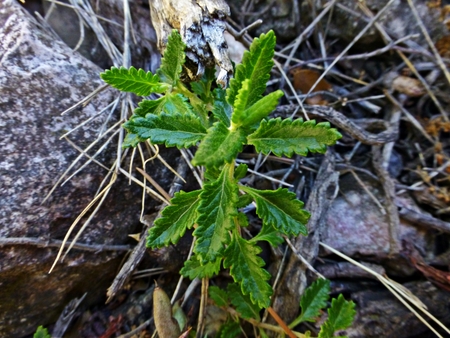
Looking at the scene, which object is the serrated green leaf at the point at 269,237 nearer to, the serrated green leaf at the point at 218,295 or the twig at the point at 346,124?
the serrated green leaf at the point at 218,295

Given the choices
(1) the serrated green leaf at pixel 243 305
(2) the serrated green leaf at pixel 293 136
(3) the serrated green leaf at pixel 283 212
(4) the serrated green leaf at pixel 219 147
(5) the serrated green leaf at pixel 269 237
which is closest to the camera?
(4) the serrated green leaf at pixel 219 147

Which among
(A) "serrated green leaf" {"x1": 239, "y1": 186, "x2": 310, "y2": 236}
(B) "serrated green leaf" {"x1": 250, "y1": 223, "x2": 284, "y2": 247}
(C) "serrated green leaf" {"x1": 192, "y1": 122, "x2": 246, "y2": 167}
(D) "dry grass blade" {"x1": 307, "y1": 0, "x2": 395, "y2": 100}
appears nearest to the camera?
(C) "serrated green leaf" {"x1": 192, "y1": 122, "x2": 246, "y2": 167}

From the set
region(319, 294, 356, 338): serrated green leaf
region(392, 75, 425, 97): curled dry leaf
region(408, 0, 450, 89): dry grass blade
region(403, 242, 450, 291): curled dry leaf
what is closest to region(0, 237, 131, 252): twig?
region(319, 294, 356, 338): serrated green leaf

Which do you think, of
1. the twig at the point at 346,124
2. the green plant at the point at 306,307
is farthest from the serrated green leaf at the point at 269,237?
the twig at the point at 346,124

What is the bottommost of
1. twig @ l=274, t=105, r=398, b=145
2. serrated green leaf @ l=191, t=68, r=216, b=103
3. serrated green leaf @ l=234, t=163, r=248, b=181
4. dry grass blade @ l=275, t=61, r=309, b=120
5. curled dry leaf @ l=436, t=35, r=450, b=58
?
serrated green leaf @ l=234, t=163, r=248, b=181

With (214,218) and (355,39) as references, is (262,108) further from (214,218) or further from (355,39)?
(355,39)

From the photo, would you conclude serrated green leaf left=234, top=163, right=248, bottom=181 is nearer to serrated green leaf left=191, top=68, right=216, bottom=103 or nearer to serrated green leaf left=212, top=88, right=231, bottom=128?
serrated green leaf left=212, top=88, right=231, bottom=128

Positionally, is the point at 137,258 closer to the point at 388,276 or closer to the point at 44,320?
the point at 44,320
